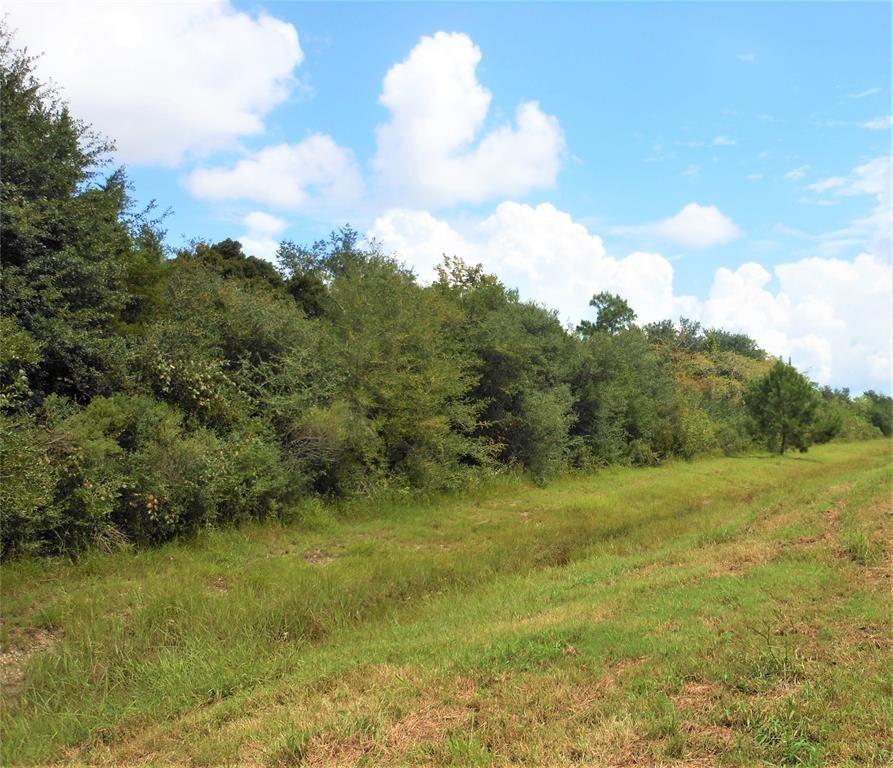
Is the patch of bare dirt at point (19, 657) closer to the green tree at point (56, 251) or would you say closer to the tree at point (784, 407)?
the green tree at point (56, 251)

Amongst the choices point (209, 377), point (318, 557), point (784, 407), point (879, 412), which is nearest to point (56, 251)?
point (209, 377)

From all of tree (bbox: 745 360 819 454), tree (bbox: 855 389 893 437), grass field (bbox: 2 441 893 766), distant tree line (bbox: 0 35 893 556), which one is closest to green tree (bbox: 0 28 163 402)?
distant tree line (bbox: 0 35 893 556)

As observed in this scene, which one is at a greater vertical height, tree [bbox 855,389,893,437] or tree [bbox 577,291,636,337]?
tree [bbox 577,291,636,337]

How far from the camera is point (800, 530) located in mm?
10117

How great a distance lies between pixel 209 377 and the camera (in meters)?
13.4

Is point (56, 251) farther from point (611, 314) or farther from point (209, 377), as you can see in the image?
point (611, 314)

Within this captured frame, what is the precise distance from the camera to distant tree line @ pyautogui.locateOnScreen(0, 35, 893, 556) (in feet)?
33.3

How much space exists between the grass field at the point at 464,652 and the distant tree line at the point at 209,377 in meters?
1.28

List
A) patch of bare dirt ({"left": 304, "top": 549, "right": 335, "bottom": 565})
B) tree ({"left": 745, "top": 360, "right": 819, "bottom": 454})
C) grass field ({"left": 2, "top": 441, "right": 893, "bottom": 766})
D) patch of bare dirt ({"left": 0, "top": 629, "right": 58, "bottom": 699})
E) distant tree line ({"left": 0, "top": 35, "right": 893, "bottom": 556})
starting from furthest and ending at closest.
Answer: tree ({"left": 745, "top": 360, "right": 819, "bottom": 454}) → patch of bare dirt ({"left": 304, "top": 549, "right": 335, "bottom": 565}) → distant tree line ({"left": 0, "top": 35, "right": 893, "bottom": 556}) → patch of bare dirt ({"left": 0, "top": 629, "right": 58, "bottom": 699}) → grass field ({"left": 2, "top": 441, "right": 893, "bottom": 766})

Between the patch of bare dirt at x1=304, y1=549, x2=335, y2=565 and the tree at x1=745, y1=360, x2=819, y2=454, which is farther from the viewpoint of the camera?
the tree at x1=745, y1=360, x2=819, y2=454

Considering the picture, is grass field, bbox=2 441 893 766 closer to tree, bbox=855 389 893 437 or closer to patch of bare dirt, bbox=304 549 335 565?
patch of bare dirt, bbox=304 549 335 565

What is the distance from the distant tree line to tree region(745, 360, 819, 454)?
16071mm

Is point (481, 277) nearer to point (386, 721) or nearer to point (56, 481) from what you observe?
point (56, 481)

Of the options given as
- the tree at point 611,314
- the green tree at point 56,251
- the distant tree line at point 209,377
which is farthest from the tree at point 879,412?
the green tree at point 56,251
